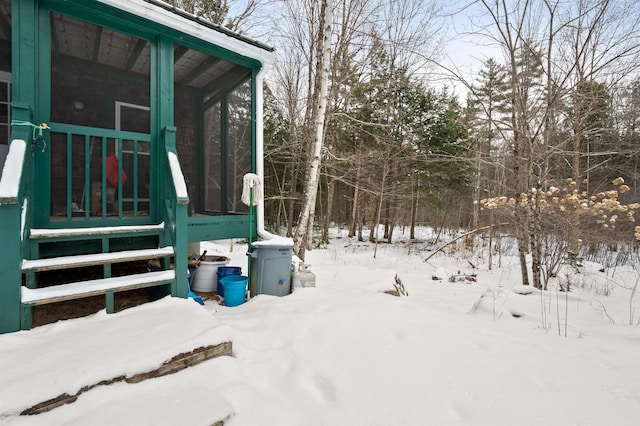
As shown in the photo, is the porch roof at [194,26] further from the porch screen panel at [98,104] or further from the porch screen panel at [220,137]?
the porch screen panel at [98,104]

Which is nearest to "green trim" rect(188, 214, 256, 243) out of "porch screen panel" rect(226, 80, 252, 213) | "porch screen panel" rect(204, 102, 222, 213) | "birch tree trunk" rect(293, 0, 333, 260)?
"porch screen panel" rect(226, 80, 252, 213)

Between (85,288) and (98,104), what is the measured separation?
3736 mm

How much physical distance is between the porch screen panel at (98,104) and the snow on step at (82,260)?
4.73 ft

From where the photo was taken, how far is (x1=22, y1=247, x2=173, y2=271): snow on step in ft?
7.38

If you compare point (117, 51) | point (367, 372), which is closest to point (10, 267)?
point (367, 372)

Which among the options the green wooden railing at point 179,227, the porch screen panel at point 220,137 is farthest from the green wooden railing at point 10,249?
the porch screen panel at point 220,137

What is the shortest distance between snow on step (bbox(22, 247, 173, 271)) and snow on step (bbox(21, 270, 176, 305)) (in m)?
0.14

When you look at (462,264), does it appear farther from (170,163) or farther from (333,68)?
(170,163)

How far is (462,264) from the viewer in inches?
348

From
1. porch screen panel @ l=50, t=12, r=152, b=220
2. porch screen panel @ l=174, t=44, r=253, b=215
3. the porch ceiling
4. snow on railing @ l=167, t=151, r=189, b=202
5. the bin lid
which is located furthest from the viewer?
porch screen panel @ l=174, t=44, r=253, b=215

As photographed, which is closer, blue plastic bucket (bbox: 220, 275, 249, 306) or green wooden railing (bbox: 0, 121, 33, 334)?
green wooden railing (bbox: 0, 121, 33, 334)

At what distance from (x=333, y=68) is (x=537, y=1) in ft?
13.0

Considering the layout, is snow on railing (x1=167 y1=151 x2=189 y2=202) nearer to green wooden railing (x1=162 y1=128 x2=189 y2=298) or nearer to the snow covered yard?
green wooden railing (x1=162 y1=128 x2=189 y2=298)

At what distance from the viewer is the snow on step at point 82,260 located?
88.6 inches
